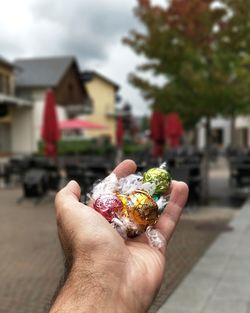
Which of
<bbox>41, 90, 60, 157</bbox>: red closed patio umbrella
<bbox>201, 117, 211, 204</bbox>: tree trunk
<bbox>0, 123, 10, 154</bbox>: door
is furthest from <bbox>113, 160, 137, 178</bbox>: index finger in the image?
<bbox>0, 123, 10, 154</bbox>: door

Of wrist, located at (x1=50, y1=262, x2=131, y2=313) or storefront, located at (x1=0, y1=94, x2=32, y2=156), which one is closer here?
wrist, located at (x1=50, y1=262, x2=131, y2=313)

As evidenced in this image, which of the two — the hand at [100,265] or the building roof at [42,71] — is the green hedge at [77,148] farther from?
the hand at [100,265]

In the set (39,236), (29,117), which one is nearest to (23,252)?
(39,236)

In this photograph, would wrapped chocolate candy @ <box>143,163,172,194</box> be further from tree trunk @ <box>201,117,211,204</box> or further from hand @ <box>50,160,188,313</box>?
tree trunk @ <box>201,117,211,204</box>

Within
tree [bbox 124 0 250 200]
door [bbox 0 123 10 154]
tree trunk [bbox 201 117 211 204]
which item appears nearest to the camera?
tree [bbox 124 0 250 200]

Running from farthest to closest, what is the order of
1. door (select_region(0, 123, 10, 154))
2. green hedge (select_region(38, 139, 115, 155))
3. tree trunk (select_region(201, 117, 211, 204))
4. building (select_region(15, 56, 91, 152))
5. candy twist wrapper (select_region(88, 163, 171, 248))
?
building (select_region(15, 56, 91, 152)) → door (select_region(0, 123, 10, 154)) → green hedge (select_region(38, 139, 115, 155)) → tree trunk (select_region(201, 117, 211, 204)) → candy twist wrapper (select_region(88, 163, 171, 248))

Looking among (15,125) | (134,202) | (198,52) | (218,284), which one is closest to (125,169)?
(134,202)

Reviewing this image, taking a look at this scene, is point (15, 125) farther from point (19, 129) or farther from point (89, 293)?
point (89, 293)

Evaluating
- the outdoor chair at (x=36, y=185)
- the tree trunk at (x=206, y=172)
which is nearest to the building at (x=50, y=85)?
the outdoor chair at (x=36, y=185)
